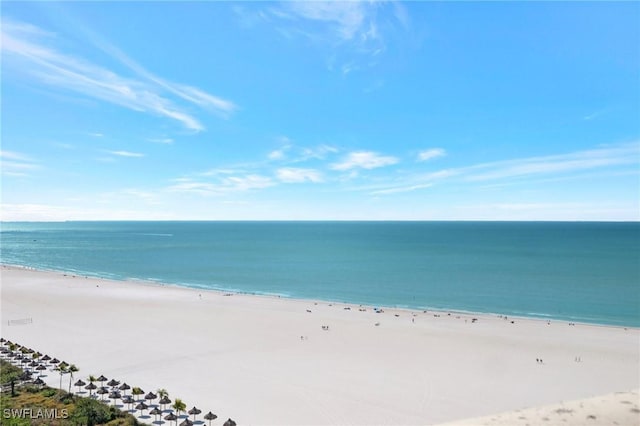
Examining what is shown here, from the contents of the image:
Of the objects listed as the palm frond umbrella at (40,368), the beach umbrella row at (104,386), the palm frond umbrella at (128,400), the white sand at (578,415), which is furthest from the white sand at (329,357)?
the white sand at (578,415)

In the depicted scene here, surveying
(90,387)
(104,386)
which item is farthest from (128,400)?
(104,386)

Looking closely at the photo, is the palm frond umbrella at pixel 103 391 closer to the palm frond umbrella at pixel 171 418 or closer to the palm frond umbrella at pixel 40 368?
the palm frond umbrella at pixel 171 418

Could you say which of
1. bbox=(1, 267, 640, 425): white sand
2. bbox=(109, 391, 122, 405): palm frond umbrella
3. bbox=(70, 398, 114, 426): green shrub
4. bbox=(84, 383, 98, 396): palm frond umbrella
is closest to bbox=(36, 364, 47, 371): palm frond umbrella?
bbox=(1, 267, 640, 425): white sand

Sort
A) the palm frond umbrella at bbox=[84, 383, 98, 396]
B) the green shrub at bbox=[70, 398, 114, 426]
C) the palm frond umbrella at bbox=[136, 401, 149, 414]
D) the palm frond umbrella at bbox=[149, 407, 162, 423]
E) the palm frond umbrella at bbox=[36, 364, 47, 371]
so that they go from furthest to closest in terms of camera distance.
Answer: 1. the palm frond umbrella at bbox=[36, 364, 47, 371]
2. the palm frond umbrella at bbox=[84, 383, 98, 396]
3. the palm frond umbrella at bbox=[136, 401, 149, 414]
4. the palm frond umbrella at bbox=[149, 407, 162, 423]
5. the green shrub at bbox=[70, 398, 114, 426]

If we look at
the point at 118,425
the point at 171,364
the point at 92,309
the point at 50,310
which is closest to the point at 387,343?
the point at 171,364

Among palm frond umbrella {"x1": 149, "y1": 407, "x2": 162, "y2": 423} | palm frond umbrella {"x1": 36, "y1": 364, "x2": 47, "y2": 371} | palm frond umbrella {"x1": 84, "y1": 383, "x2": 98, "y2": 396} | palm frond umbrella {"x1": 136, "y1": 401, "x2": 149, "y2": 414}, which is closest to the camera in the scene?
palm frond umbrella {"x1": 149, "y1": 407, "x2": 162, "y2": 423}

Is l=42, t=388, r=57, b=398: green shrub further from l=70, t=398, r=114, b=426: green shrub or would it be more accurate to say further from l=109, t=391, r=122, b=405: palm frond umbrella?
l=109, t=391, r=122, b=405: palm frond umbrella

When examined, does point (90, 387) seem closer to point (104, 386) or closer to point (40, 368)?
point (104, 386)

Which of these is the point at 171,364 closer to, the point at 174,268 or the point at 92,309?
the point at 92,309
